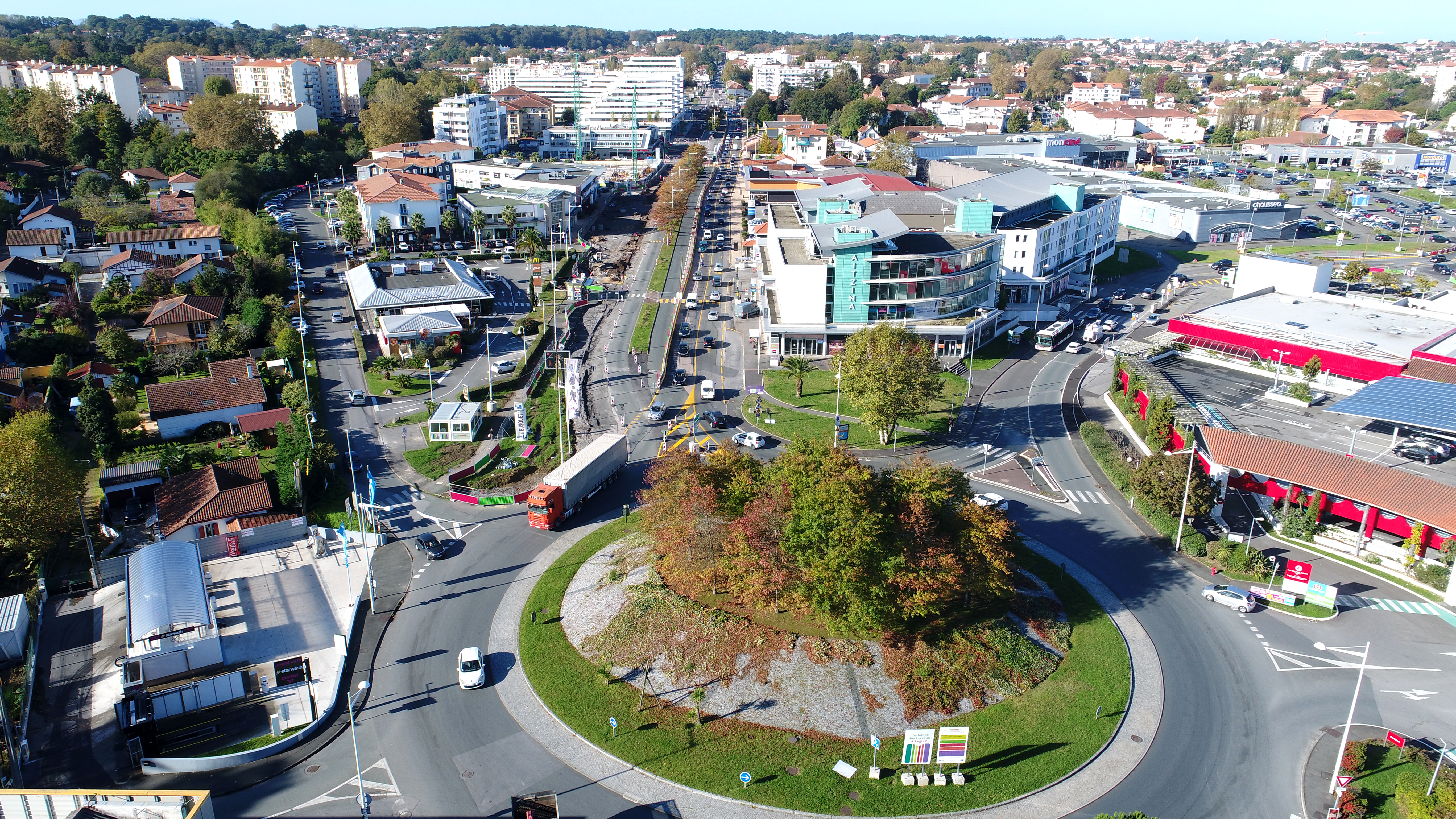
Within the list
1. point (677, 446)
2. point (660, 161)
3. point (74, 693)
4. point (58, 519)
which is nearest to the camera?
point (74, 693)

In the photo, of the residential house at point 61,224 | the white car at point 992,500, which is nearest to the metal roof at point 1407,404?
the white car at point 992,500

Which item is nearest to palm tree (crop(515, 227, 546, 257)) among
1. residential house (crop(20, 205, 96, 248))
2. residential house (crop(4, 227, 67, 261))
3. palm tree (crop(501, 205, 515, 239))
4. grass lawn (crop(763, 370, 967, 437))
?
palm tree (crop(501, 205, 515, 239))

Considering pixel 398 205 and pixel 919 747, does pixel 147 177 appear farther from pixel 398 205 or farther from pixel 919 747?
pixel 919 747

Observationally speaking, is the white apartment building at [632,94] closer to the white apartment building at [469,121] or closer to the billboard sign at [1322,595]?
the white apartment building at [469,121]

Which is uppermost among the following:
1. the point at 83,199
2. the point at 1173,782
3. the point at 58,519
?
the point at 83,199

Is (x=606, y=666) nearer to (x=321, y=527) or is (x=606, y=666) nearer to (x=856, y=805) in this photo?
(x=856, y=805)

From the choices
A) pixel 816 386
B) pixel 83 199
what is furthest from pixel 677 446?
pixel 83 199

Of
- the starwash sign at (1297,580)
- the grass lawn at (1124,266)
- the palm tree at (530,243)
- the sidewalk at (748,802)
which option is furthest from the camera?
the palm tree at (530,243)
